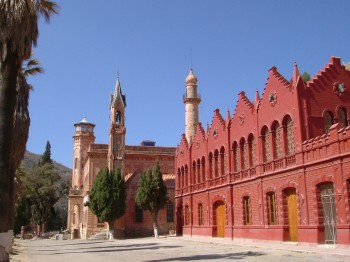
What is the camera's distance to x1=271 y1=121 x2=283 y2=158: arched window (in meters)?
27.4

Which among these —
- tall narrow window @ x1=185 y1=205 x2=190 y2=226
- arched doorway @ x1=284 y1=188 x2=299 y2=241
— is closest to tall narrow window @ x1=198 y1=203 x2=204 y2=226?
tall narrow window @ x1=185 y1=205 x2=190 y2=226

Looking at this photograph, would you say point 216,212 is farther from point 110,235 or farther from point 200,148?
point 110,235

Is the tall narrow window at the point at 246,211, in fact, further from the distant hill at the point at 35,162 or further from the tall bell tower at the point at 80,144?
the distant hill at the point at 35,162

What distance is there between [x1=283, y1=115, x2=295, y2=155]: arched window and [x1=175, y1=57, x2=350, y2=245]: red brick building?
0.06 m

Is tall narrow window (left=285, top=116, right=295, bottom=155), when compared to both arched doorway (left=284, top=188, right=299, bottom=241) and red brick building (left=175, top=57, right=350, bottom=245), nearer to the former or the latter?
red brick building (left=175, top=57, right=350, bottom=245)

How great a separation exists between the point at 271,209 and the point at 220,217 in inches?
339

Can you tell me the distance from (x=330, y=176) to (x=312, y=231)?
131 inches

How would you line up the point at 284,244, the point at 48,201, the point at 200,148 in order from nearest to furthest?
1. the point at 284,244
2. the point at 200,148
3. the point at 48,201

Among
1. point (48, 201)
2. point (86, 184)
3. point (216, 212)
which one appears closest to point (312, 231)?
point (216, 212)

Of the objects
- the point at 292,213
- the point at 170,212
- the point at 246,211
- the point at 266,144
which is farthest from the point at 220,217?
the point at 170,212

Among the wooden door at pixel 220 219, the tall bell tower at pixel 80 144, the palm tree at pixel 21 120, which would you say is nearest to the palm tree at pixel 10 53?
the palm tree at pixel 21 120

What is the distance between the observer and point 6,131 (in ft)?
49.6

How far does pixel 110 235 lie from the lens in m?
48.7

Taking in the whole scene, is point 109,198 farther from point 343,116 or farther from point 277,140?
point 343,116
